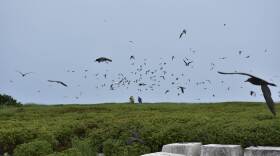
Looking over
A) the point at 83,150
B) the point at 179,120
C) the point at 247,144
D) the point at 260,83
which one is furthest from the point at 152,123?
the point at 260,83

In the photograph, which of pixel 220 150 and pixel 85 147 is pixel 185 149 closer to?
pixel 220 150

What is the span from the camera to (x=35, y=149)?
1176 cm

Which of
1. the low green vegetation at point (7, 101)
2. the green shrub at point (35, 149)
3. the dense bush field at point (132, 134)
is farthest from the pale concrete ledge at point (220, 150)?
the low green vegetation at point (7, 101)

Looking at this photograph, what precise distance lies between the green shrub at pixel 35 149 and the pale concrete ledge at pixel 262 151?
14.5 feet

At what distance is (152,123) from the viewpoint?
12.9 meters

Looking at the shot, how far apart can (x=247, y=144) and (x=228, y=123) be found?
3.69ft

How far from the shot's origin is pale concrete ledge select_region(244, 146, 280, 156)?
9.69 meters

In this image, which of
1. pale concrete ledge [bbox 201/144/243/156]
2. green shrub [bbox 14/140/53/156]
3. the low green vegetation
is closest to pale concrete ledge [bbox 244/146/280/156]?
pale concrete ledge [bbox 201/144/243/156]

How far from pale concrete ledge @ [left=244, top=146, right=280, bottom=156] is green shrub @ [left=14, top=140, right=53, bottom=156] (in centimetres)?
443

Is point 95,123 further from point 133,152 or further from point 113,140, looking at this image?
point 133,152

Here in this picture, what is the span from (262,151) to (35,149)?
4.87 meters

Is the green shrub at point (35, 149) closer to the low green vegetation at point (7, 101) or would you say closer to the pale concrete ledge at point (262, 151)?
the pale concrete ledge at point (262, 151)

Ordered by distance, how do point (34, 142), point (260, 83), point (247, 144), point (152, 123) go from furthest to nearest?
point (152, 123), point (34, 142), point (247, 144), point (260, 83)

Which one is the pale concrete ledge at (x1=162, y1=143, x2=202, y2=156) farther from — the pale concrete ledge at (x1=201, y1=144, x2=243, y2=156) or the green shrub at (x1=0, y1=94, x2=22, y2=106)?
the green shrub at (x1=0, y1=94, x2=22, y2=106)
